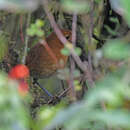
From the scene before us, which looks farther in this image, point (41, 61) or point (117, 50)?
point (41, 61)

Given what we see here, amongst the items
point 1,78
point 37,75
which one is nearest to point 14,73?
point 1,78

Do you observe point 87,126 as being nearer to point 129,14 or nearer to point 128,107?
point 128,107

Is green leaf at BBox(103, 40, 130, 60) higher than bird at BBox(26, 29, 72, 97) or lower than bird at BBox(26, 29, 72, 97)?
lower

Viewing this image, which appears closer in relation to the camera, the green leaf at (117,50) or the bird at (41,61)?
the green leaf at (117,50)

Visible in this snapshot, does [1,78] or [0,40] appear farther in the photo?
[0,40]

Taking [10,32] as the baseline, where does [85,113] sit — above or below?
below

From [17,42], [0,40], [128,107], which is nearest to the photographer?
[128,107]

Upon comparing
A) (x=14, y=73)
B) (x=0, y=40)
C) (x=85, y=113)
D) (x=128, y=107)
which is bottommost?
(x=85, y=113)

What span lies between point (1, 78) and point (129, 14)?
0.39m

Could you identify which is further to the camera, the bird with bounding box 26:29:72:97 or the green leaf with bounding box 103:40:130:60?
the bird with bounding box 26:29:72:97

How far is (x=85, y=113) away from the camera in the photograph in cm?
82

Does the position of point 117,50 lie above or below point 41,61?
below

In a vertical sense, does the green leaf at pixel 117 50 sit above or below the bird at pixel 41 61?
below

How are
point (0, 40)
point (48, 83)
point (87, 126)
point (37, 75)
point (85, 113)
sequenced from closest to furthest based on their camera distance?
point (85, 113)
point (87, 126)
point (0, 40)
point (37, 75)
point (48, 83)
